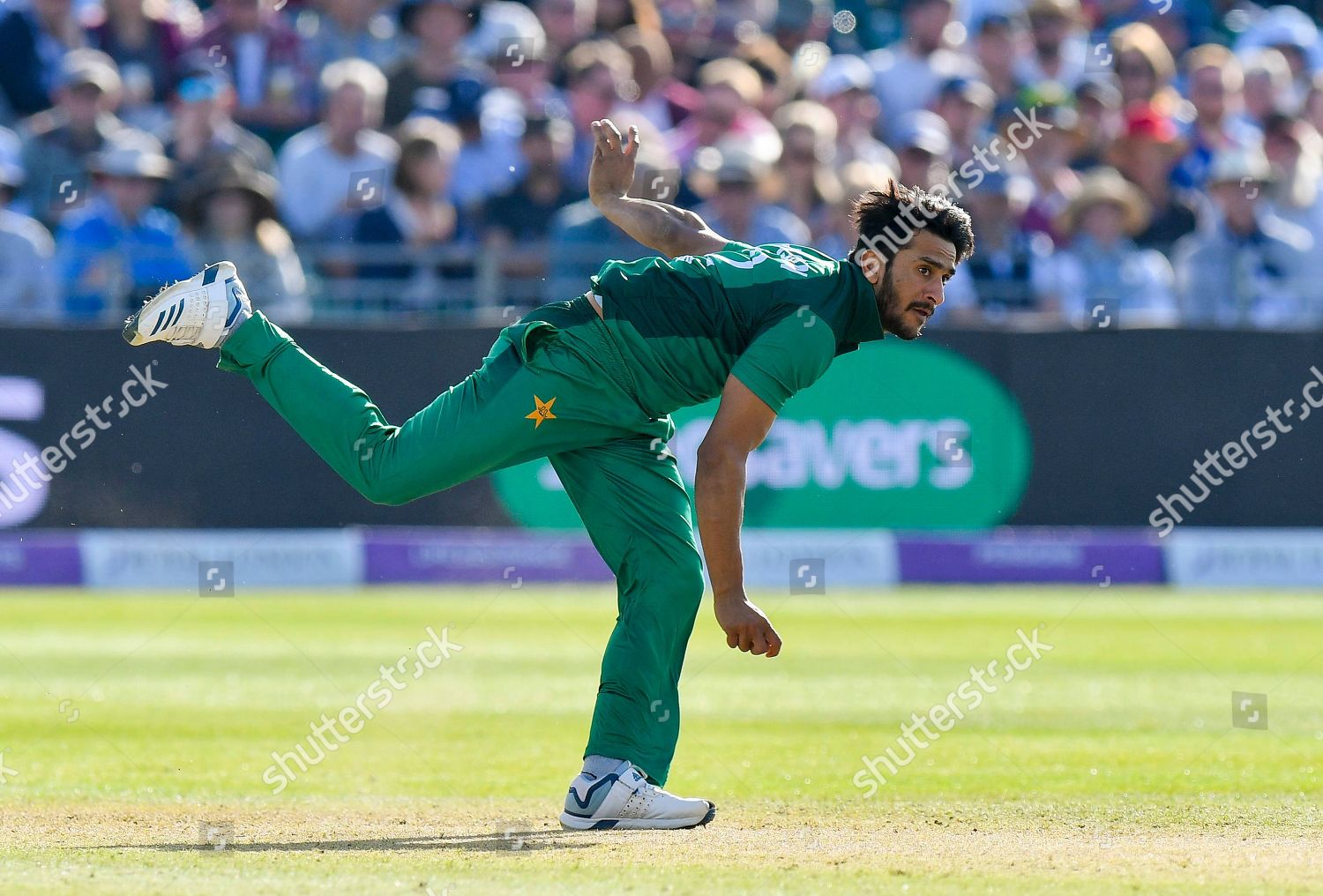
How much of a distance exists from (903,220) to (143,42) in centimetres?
1212

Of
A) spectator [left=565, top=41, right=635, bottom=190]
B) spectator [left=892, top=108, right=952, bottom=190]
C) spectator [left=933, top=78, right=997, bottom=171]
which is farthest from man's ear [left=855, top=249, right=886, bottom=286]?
spectator [left=933, top=78, right=997, bottom=171]

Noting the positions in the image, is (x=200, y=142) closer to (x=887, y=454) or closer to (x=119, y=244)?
(x=119, y=244)

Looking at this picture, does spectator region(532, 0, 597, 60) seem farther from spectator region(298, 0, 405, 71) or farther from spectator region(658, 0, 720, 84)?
spectator region(298, 0, 405, 71)

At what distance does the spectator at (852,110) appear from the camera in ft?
55.9

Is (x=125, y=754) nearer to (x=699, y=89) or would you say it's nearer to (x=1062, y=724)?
(x=1062, y=724)

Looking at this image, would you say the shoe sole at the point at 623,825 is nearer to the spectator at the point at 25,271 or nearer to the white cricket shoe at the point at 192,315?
the white cricket shoe at the point at 192,315

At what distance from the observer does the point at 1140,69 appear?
17906mm

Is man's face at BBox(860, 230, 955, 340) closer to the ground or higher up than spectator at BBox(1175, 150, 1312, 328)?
higher up

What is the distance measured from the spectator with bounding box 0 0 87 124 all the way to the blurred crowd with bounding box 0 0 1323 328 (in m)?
0.02

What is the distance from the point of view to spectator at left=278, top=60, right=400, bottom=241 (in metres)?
15.6

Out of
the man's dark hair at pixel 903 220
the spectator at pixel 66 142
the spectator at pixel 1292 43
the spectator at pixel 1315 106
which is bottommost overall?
the spectator at pixel 66 142

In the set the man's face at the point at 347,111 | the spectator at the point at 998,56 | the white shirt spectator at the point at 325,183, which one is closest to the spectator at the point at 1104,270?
the spectator at the point at 998,56

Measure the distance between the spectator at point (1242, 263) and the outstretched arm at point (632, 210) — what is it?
32.3ft

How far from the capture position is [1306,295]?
52.7ft
